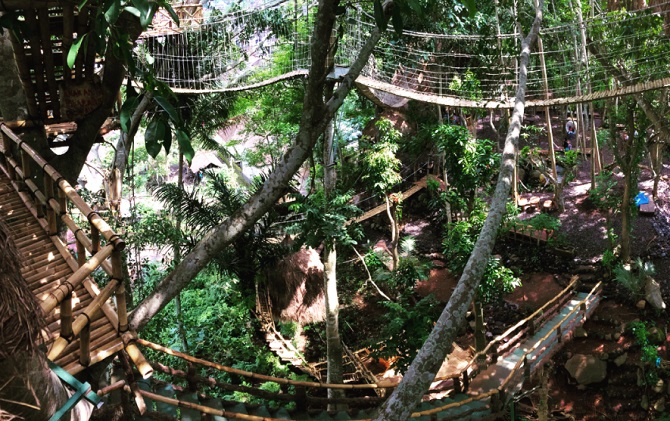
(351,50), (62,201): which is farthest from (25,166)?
(351,50)

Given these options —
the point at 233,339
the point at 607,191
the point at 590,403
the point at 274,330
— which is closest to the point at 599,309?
the point at 590,403

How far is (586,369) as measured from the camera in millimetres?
5895

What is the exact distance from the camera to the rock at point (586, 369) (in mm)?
5855

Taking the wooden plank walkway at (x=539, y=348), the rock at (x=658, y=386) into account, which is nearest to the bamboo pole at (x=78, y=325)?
the wooden plank walkway at (x=539, y=348)

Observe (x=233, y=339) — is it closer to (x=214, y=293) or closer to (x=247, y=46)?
(x=214, y=293)

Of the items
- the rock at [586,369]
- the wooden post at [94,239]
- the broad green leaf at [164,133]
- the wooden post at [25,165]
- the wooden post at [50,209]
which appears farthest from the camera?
the rock at [586,369]

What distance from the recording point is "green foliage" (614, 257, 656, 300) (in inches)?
265

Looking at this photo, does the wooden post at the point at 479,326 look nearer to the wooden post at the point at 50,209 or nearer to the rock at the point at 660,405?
the rock at the point at 660,405

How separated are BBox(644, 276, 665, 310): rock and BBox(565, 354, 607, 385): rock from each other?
4.10ft

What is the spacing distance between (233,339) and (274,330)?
484 mm

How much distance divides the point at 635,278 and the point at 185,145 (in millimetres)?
6899

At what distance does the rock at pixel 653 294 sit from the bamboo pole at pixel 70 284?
22.4 ft

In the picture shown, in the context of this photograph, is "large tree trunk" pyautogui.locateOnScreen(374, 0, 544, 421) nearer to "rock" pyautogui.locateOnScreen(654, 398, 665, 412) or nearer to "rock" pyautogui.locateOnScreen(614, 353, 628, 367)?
"rock" pyautogui.locateOnScreen(654, 398, 665, 412)

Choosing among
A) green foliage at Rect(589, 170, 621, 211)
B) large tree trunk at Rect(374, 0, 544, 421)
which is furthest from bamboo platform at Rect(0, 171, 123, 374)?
green foliage at Rect(589, 170, 621, 211)
